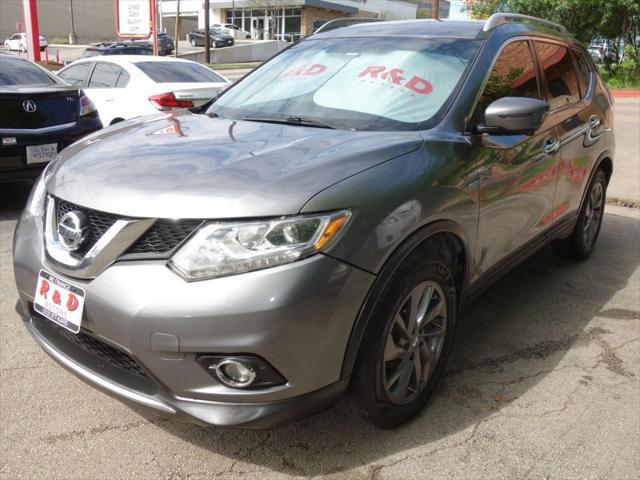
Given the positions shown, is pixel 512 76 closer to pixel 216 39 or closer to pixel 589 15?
pixel 589 15

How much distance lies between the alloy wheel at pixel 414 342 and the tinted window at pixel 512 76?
3.45ft

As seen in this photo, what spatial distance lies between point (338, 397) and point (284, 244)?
63 cm

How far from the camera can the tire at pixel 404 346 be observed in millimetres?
2295

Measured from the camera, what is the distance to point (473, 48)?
3.16 m

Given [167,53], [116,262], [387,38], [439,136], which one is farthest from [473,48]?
[167,53]

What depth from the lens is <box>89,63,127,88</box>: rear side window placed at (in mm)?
8617

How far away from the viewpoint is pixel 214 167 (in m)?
2.31

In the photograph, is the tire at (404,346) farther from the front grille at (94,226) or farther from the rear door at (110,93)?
the rear door at (110,93)

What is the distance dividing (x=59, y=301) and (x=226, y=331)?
728 millimetres

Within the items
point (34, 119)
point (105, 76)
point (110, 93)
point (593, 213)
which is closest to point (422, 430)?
point (593, 213)

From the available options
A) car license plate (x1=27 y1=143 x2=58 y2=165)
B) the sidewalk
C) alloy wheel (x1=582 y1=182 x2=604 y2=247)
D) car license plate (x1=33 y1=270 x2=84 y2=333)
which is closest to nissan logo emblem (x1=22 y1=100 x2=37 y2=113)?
car license plate (x1=27 y1=143 x2=58 y2=165)

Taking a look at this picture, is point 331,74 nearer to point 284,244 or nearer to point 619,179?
point 284,244

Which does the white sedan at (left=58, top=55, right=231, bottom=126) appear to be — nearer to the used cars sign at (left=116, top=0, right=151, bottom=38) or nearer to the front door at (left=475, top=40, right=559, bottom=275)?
the front door at (left=475, top=40, right=559, bottom=275)

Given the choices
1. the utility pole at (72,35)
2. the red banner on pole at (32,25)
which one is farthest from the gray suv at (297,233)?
the utility pole at (72,35)
